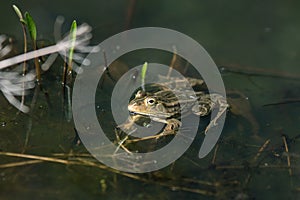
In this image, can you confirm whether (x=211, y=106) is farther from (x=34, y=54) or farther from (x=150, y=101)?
(x=34, y=54)

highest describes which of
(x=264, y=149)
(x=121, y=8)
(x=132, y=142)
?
(x=121, y=8)

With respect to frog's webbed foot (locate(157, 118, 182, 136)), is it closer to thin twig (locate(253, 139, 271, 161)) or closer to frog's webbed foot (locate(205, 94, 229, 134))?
frog's webbed foot (locate(205, 94, 229, 134))

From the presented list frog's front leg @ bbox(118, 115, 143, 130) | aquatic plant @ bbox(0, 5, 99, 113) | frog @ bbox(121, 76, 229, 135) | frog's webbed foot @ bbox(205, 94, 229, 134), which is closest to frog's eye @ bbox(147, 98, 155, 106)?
frog @ bbox(121, 76, 229, 135)

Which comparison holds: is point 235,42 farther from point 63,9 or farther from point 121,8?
point 63,9

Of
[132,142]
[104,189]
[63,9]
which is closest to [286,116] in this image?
[132,142]

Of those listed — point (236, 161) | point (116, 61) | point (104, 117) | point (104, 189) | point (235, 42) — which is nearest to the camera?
point (104, 189)

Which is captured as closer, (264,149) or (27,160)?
(27,160)
